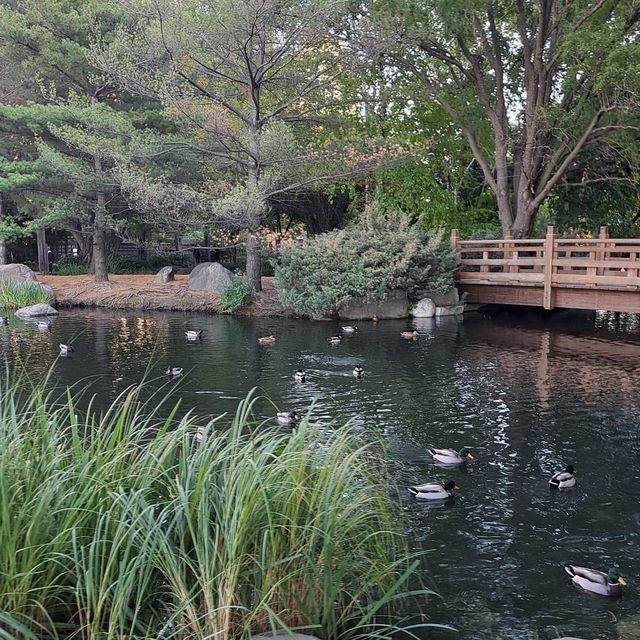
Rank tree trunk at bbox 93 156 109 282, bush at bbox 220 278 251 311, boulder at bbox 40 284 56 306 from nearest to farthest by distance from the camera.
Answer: bush at bbox 220 278 251 311 < boulder at bbox 40 284 56 306 < tree trunk at bbox 93 156 109 282

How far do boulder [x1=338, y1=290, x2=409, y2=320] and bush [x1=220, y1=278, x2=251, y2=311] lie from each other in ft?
10.2

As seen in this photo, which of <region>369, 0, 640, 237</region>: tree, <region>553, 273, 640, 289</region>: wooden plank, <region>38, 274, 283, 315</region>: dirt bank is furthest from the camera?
<region>38, 274, 283, 315</region>: dirt bank

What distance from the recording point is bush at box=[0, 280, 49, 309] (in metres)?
19.9

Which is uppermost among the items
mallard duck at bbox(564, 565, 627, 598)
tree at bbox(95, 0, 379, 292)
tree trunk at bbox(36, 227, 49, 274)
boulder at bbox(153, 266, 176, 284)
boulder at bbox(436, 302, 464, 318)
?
tree at bbox(95, 0, 379, 292)

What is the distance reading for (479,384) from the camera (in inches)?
422

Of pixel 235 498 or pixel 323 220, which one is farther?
pixel 323 220

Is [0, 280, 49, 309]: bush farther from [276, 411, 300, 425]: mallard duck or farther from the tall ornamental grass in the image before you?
the tall ornamental grass

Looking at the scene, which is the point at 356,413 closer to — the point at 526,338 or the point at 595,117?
the point at 526,338

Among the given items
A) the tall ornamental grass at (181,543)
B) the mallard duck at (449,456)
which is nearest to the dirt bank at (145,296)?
the mallard duck at (449,456)

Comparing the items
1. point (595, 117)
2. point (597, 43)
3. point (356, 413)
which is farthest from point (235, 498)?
point (595, 117)

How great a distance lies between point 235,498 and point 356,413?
18.9 ft

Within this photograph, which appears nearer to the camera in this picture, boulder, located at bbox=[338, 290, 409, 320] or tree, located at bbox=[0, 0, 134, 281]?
boulder, located at bbox=[338, 290, 409, 320]

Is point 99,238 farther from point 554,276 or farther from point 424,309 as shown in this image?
point 554,276

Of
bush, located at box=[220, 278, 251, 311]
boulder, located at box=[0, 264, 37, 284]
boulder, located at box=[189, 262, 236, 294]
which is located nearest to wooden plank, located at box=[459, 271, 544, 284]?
bush, located at box=[220, 278, 251, 311]
